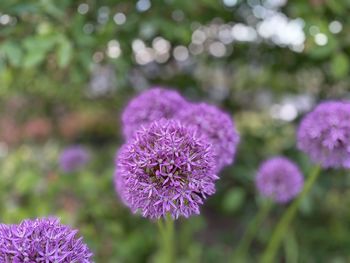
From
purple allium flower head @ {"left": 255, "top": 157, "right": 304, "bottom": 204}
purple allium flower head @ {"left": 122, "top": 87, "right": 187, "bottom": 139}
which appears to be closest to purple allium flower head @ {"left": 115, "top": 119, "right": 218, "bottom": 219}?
purple allium flower head @ {"left": 122, "top": 87, "right": 187, "bottom": 139}

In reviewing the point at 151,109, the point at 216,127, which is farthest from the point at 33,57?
the point at 216,127

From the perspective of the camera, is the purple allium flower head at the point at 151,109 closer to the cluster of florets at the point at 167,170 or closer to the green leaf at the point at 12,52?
the cluster of florets at the point at 167,170

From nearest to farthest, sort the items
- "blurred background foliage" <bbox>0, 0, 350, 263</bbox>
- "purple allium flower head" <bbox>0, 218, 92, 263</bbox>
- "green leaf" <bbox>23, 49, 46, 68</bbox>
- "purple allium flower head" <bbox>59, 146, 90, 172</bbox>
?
"purple allium flower head" <bbox>0, 218, 92, 263</bbox> < "green leaf" <bbox>23, 49, 46, 68</bbox> < "blurred background foliage" <bbox>0, 0, 350, 263</bbox> < "purple allium flower head" <bbox>59, 146, 90, 172</bbox>

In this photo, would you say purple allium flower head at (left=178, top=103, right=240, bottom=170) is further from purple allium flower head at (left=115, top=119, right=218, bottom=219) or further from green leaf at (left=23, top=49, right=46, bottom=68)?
green leaf at (left=23, top=49, right=46, bottom=68)

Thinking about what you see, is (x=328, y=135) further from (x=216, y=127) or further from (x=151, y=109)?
(x=151, y=109)

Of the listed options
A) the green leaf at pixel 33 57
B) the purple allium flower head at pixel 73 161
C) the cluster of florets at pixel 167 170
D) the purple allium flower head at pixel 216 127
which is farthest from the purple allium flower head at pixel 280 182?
the purple allium flower head at pixel 73 161

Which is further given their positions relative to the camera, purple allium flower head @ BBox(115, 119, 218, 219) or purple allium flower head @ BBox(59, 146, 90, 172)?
purple allium flower head @ BBox(59, 146, 90, 172)
